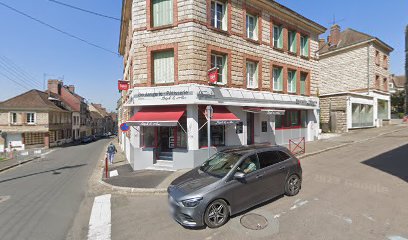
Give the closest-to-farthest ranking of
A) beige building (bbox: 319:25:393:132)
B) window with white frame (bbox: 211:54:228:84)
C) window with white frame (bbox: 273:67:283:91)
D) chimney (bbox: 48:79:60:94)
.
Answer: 1. window with white frame (bbox: 211:54:228:84)
2. window with white frame (bbox: 273:67:283:91)
3. beige building (bbox: 319:25:393:132)
4. chimney (bbox: 48:79:60:94)

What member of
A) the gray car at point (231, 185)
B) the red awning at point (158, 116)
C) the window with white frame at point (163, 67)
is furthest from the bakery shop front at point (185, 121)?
the gray car at point (231, 185)

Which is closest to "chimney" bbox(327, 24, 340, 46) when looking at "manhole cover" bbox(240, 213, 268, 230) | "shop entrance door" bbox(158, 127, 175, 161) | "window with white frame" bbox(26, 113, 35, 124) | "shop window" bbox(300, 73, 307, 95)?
"shop window" bbox(300, 73, 307, 95)

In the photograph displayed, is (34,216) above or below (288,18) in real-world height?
below

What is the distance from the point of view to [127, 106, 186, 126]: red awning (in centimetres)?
1052

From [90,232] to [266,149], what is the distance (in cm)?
518

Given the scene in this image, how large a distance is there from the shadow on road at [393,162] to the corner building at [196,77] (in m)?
5.62

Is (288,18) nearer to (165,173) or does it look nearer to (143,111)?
(143,111)

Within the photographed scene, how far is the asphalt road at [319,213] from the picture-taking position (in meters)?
4.78

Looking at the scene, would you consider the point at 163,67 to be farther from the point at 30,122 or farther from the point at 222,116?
the point at 30,122

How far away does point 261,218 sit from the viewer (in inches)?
215

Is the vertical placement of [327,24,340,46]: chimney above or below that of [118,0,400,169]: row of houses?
above

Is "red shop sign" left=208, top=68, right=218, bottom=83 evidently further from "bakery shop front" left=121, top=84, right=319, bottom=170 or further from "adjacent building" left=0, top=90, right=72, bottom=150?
"adjacent building" left=0, top=90, right=72, bottom=150

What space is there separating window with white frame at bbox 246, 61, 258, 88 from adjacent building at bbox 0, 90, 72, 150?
3302 cm

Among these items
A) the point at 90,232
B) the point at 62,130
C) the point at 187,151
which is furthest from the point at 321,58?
the point at 62,130
